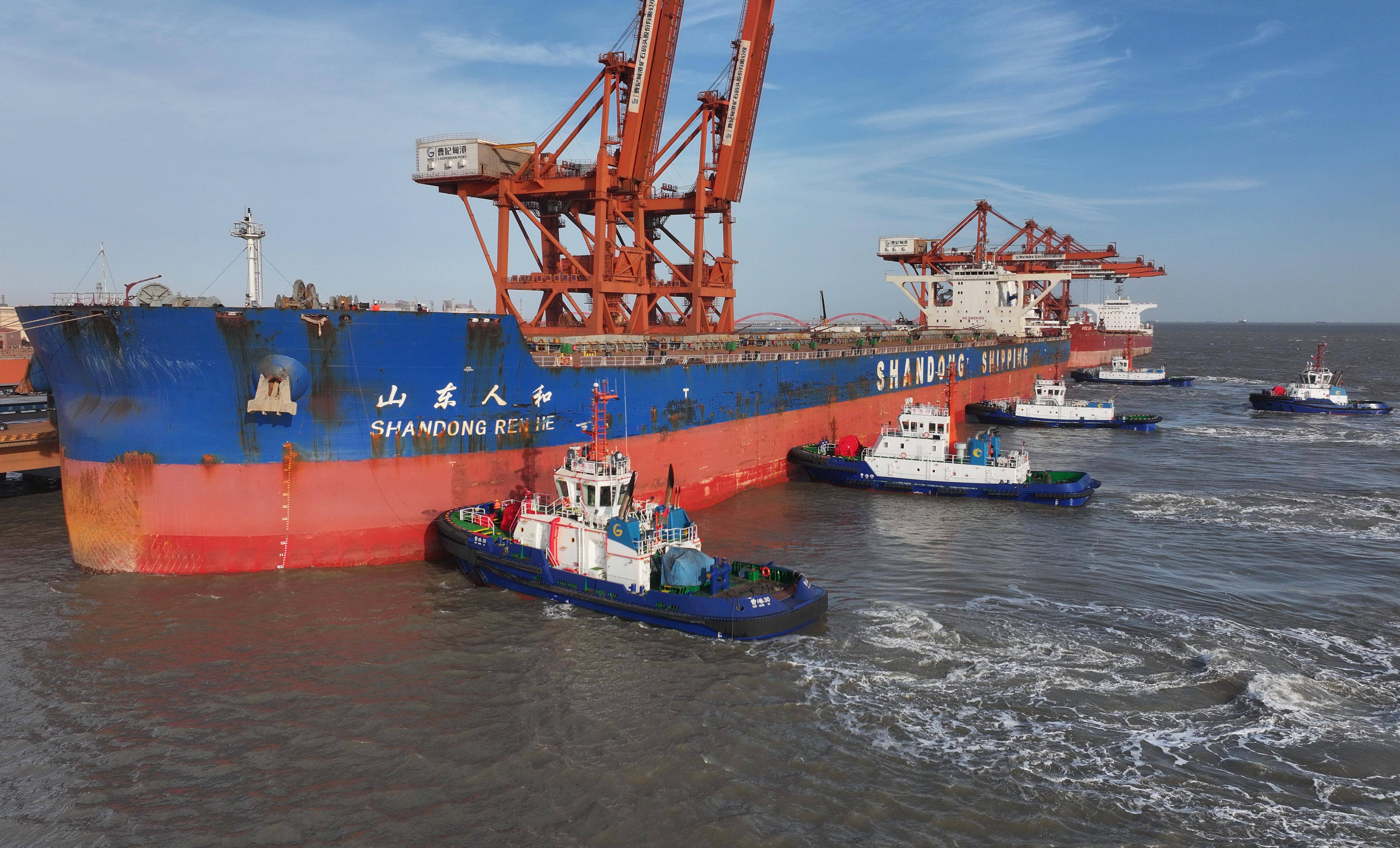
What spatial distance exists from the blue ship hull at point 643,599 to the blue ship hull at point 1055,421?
4103 centimetres

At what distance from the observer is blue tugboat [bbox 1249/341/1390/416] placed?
6003 centimetres

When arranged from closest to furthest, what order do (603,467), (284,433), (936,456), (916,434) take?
(603,467), (284,433), (936,456), (916,434)

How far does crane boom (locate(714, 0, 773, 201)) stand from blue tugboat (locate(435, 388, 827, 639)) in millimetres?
23955

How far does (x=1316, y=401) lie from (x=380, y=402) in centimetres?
6503

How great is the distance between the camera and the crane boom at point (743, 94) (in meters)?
42.1

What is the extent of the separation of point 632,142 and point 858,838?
30.6 m

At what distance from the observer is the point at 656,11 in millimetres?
35406

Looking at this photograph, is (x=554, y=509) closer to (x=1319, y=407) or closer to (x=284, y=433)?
(x=284, y=433)

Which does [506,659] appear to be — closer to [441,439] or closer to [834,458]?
[441,439]

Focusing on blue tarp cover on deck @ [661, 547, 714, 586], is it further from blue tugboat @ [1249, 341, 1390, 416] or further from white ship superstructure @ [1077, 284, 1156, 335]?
white ship superstructure @ [1077, 284, 1156, 335]

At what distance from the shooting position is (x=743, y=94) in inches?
1674

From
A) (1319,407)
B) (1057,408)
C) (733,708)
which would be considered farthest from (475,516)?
(1319,407)

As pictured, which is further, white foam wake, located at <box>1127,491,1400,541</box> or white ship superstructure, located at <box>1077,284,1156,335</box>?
white ship superstructure, located at <box>1077,284,1156,335</box>

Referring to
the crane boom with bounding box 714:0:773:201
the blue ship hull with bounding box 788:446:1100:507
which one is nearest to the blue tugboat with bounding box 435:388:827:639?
the blue ship hull with bounding box 788:446:1100:507
